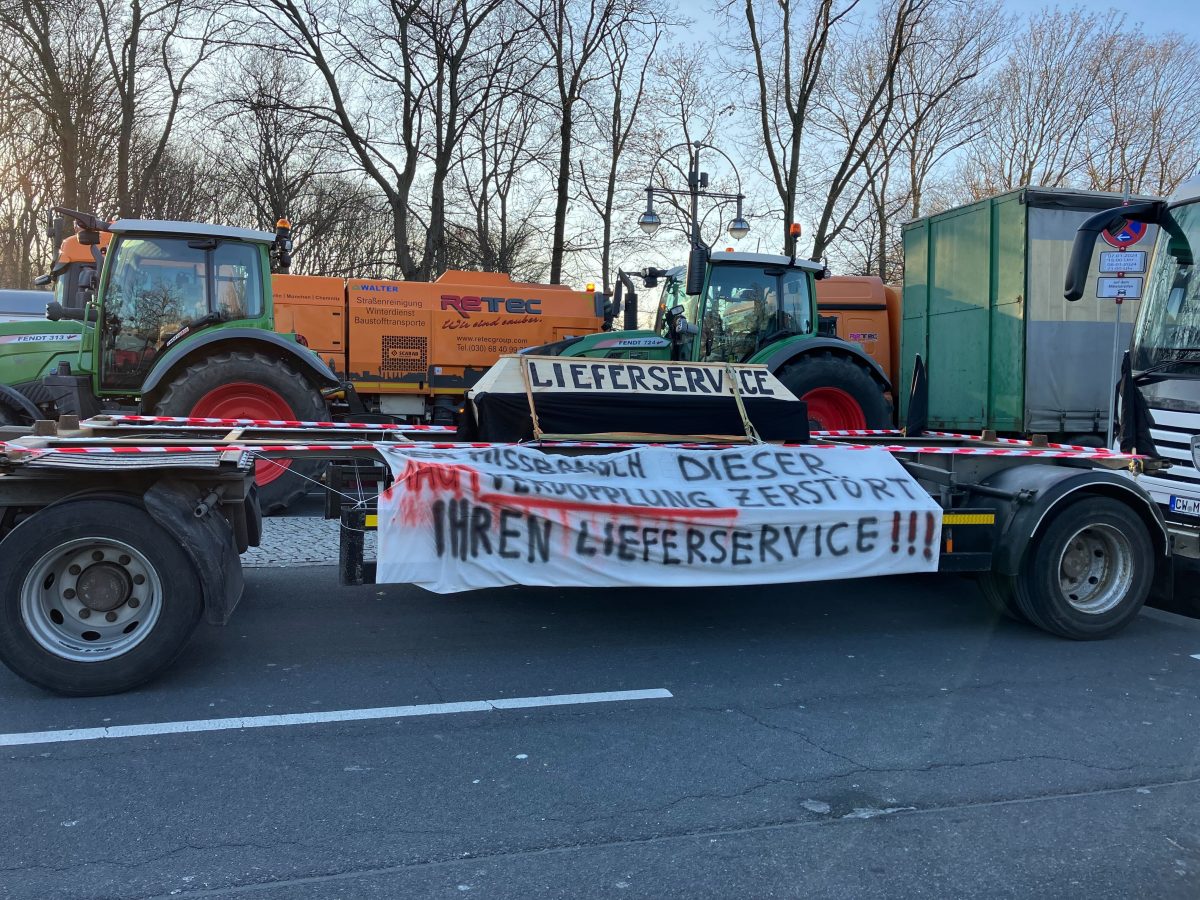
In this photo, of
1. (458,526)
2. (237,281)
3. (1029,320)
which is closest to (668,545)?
(458,526)

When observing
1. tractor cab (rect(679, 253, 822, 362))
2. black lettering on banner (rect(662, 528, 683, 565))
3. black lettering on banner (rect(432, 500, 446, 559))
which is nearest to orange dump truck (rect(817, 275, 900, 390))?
tractor cab (rect(679, 253, 822, 362))

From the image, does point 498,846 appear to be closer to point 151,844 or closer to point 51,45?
point 151,844

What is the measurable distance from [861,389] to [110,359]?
27.6 ft

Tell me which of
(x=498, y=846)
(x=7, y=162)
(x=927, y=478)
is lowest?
(x=498, y=846)

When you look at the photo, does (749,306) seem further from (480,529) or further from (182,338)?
(480,529)

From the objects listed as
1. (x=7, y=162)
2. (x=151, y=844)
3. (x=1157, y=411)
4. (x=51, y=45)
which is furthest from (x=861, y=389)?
(x=7, y=162)

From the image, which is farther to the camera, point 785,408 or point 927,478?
point 785,408

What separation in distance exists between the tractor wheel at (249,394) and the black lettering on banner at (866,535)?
5847 mm

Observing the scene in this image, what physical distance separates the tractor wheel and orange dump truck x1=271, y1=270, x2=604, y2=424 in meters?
3.64

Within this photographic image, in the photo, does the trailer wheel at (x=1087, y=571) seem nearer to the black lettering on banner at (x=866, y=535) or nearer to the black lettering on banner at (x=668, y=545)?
the black lettering on banner at (x=866, y=535)

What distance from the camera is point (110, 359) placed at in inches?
402

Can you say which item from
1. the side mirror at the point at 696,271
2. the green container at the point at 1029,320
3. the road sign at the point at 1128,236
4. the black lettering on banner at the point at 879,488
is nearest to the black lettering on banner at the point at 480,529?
the black lettering on banner at the point at 879,488

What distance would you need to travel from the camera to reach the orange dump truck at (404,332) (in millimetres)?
13870

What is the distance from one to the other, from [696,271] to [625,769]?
670 centimetres
